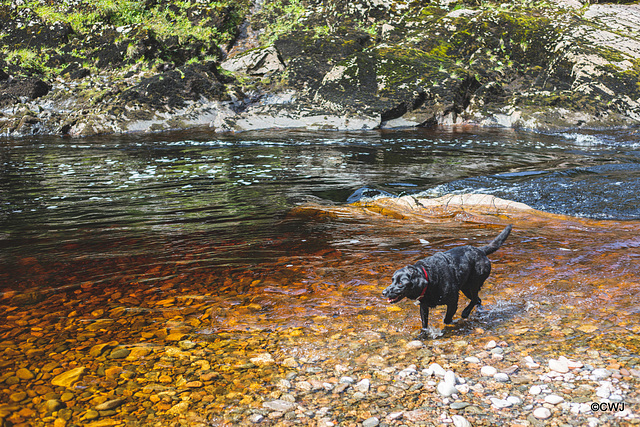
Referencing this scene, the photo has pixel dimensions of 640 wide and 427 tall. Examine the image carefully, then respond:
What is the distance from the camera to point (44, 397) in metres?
3.07

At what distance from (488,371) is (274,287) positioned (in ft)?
7.90

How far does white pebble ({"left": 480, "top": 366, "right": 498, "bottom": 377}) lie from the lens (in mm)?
3127

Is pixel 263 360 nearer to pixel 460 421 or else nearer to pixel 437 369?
pixel 437 369

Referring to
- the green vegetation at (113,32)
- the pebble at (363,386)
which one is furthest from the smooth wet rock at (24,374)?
the green vegetation at (113,32)

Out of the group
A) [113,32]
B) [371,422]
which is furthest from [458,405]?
[113,32]

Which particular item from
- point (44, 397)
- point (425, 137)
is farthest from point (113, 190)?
point (425, 137)

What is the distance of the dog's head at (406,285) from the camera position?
3.32 m

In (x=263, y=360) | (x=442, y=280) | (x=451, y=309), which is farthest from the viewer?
(x=451, y=309)

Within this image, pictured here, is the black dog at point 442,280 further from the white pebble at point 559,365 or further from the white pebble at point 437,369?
the white pebble at point 559,365

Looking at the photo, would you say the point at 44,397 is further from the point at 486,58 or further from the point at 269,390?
the point at 486,58

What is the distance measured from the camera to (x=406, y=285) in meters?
3.32

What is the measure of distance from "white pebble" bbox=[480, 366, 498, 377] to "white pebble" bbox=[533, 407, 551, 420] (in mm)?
436

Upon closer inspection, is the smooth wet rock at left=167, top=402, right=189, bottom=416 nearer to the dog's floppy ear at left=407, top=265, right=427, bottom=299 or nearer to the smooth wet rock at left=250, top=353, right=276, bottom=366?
the smooth wet rock at left=250, top=353, right=276, bottom=366

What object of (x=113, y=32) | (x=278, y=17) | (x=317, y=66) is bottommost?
(x=317, y=66)
